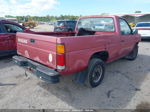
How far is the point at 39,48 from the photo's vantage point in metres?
3.26

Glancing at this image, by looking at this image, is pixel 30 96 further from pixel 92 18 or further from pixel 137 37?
pixel 137 37

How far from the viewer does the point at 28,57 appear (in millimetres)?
3758

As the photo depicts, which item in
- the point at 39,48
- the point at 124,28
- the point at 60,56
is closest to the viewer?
the point at 60,56

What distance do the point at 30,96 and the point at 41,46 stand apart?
1.26 m

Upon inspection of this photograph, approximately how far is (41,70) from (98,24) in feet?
8.76

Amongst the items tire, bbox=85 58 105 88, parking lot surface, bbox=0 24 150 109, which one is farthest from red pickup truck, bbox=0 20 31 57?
tire, bbox=85 58 105 88

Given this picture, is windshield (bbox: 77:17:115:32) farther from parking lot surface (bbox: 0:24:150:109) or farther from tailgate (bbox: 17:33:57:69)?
tailgate (bbox: 17:33:57:69)

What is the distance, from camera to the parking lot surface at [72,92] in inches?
126

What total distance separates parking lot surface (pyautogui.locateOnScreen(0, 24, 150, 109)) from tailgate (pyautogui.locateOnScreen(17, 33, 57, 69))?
2.80 feet

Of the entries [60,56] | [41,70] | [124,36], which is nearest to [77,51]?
[60,56]

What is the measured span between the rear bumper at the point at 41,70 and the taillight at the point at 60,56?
6.8 inches

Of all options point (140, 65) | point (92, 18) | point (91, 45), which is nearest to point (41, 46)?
point (91, 45)

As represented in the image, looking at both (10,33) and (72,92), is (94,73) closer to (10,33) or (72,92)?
(72,92)

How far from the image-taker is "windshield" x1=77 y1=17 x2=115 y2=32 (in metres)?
4.58
